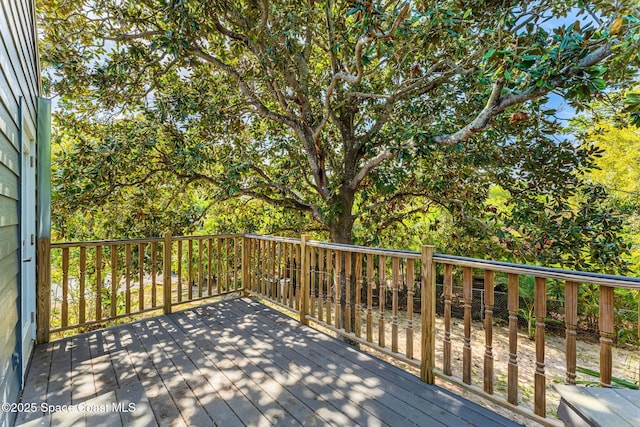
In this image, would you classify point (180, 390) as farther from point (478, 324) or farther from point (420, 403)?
point (478, 324)

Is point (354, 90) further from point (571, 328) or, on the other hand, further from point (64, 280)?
point (64, 280)

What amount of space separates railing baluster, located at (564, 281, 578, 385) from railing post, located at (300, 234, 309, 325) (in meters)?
2.33

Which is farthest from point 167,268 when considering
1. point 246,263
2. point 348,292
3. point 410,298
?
point 410,298

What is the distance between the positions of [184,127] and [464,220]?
485 centimetres

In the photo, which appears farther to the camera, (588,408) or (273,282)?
A: (273,282)

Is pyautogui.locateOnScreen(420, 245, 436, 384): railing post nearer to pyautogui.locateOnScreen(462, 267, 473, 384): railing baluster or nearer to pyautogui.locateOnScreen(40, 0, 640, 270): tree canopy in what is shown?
pyautogui.locateOnScreen(462, 267, 473, 384): railing baluster

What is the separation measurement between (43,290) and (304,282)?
2.61 meters

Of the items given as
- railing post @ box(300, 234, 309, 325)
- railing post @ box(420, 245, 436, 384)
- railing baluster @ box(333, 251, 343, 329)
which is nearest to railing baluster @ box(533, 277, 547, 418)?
railing post @ box(420, 245, 436, 384)

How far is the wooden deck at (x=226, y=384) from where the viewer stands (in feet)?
5.97

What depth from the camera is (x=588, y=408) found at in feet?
3.41

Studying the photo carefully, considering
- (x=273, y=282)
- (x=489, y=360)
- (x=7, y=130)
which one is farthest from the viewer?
(x=273, y=282)

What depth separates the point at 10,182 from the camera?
179 cm

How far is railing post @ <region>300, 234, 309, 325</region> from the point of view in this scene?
11.1ft

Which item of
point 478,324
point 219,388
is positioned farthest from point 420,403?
point 478,324
